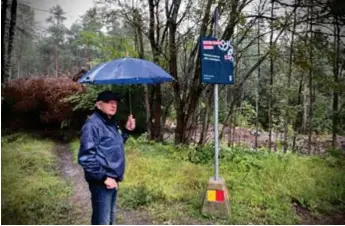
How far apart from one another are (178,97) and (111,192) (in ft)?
11.0

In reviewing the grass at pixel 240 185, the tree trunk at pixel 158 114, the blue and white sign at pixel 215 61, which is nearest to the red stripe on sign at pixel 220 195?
the grass at pixel 240 185

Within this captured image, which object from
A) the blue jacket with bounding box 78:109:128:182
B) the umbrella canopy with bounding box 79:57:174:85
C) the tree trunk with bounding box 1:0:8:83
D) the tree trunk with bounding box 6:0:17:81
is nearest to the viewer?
the blue jacket with bounding box 78:109:128:182

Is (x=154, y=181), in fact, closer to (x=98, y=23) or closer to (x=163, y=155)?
(x=163, y=155)

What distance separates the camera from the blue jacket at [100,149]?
1.99m

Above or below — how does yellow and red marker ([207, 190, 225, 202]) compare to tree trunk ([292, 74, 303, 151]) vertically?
below

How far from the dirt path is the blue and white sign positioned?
124cm

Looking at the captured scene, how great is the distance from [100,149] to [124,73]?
0.68m

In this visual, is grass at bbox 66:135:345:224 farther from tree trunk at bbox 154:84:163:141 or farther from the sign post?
tree trunk at bbox 154:84:163:141

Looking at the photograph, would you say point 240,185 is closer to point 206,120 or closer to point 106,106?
point 106,106

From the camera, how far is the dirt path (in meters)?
2.90

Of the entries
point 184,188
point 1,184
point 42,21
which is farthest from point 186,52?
point 1,184

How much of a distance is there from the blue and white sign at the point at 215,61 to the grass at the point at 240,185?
3.61 ft

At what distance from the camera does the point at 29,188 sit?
3344 mm

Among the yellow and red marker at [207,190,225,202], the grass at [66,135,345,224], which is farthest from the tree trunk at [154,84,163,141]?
the yellow and red marker at [207,190,225,202]
